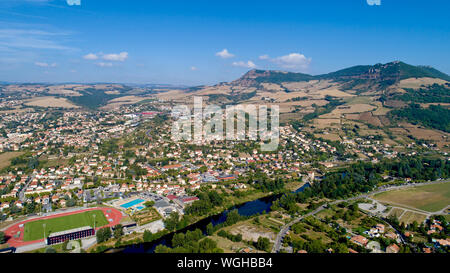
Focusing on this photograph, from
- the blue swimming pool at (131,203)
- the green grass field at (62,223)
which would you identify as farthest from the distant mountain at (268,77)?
the green grass field at (62,223)

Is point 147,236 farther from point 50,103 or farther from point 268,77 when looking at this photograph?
point 268,77

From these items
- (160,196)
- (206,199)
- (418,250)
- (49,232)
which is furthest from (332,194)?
(49,232)

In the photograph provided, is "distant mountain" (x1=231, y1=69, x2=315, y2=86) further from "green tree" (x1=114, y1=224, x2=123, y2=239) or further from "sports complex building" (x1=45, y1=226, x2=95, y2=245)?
"sports complex building" (x1=45, y1=226, x2=95, y2=245)

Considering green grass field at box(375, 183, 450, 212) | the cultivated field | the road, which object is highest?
the cultivated field

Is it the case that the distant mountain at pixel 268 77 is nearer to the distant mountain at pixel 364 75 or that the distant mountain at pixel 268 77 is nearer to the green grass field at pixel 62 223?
the distant mountain at pixel 364 75

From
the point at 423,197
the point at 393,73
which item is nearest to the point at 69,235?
→ the point at 423,197

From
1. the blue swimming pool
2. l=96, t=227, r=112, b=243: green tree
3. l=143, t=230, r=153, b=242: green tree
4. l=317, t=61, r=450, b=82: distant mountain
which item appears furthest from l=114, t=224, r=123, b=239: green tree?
l=317, t=61, r=450, b=82: distant mountain
